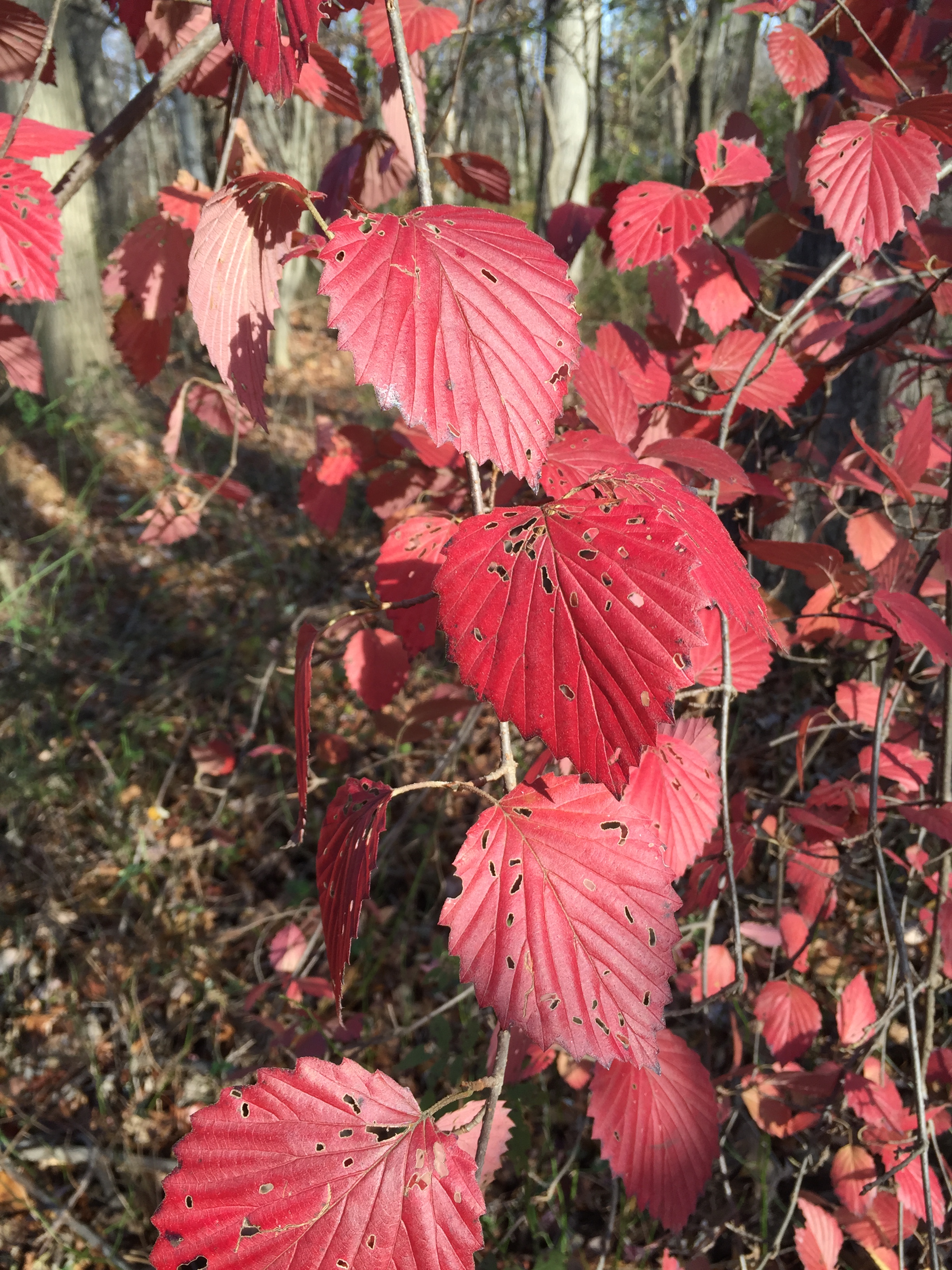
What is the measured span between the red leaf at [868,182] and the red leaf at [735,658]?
0.47 meters

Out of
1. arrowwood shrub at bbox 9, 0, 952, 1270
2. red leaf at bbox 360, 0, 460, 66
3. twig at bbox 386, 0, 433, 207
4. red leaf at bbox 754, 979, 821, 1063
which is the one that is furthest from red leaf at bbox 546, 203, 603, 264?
red leaf at bbox 754, 979, 821, 1063

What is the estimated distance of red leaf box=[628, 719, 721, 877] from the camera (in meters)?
0.83

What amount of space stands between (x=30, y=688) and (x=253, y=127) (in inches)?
219

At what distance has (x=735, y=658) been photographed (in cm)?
104

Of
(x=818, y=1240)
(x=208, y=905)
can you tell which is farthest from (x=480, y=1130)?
(x=208, y=905)

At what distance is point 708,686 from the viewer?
1007 mm

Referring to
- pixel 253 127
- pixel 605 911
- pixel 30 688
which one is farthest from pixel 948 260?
pixel 253 127

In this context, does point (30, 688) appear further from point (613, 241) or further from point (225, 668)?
point (613, 241)

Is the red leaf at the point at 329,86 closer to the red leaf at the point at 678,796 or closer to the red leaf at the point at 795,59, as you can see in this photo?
the red leaf at the point at 795,59

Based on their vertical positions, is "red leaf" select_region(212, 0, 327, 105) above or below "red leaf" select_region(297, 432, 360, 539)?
above

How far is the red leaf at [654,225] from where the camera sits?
1.02 meters

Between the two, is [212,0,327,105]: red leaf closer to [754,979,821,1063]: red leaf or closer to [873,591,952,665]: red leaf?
[873,591,952,665]: red leaf

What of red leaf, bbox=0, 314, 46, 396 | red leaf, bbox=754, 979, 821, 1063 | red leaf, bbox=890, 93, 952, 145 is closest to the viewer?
red leaf, bbox=890, 93, 952, 145

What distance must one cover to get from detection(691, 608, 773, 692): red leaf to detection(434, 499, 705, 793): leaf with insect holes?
449 mm
